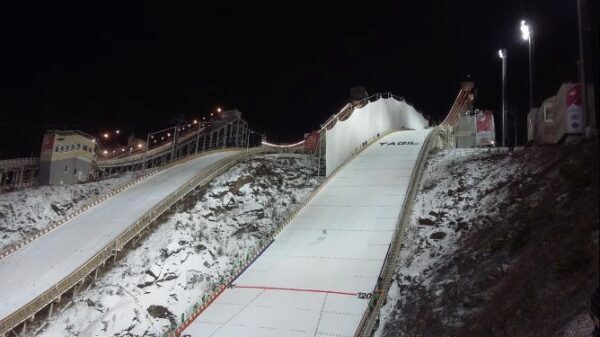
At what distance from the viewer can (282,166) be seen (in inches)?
1193

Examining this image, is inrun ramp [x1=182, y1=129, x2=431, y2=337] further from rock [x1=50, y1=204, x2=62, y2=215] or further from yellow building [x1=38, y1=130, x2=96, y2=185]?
yellow building [x1=38, y1=130, x2=96, y2=185]

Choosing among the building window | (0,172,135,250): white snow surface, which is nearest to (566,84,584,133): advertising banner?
the building window

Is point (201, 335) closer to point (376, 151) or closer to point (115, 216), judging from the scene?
point (115, 216)

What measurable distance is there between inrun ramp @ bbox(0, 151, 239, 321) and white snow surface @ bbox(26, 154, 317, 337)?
4.34 ft

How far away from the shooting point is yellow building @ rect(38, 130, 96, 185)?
37.0 meters

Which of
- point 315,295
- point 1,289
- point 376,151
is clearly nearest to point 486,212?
point 315,295

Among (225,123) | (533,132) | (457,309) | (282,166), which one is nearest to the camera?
(457,309)

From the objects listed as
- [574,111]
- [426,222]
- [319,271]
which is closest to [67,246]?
[319,271]

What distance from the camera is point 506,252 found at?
12.4m

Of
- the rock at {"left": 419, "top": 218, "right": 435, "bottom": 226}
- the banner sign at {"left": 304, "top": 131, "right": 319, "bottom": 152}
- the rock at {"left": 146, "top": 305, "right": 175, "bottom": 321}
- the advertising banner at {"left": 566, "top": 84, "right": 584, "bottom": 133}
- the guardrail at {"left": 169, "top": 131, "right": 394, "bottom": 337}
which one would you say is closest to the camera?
the guardrail at {"left": 169, "top": 131, "right": 394, "bottom": 337}

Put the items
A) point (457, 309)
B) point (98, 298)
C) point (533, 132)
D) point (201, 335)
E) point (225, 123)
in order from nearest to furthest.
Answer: point (457, 309), point (201, 335), point (98, 298), point (533, 132), point (225, 123)

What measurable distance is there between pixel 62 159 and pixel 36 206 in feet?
43.0

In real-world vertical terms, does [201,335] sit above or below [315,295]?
below

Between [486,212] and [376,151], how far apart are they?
15.6 metres
